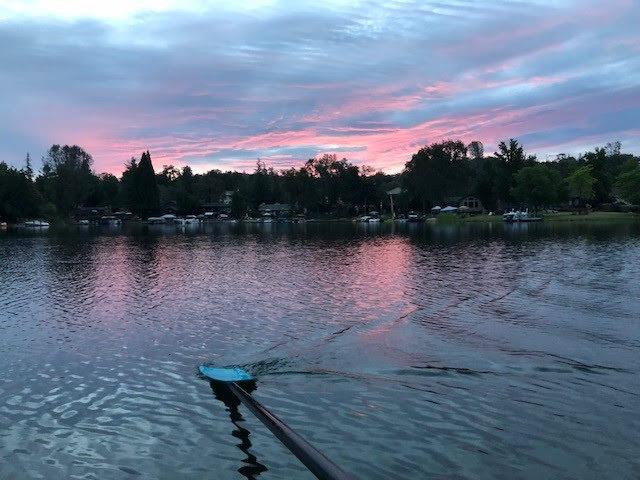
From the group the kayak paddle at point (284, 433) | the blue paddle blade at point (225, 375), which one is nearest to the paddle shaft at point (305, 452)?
the kayak paddle at point (284, 433)

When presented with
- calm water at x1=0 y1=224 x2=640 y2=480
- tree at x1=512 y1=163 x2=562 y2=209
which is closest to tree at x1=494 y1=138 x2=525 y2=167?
tree at x1=512 y1=163 x2=562 y2=209

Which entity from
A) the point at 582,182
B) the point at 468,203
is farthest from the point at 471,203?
the point at 582,182

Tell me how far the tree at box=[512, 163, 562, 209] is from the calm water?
378 feet

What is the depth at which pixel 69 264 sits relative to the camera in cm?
5412

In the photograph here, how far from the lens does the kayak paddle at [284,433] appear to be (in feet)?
28.0

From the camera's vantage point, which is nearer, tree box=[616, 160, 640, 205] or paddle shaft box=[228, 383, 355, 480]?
paddle shaft box=[228, 383, 355, 480]

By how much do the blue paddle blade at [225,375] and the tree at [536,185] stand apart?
143943 mm

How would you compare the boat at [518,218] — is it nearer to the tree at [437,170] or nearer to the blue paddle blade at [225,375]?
the tree at [437,170]

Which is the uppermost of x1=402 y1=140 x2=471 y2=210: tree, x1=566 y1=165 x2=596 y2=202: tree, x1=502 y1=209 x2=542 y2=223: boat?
x1=402 y1=140 x2=471 y2=210: tree

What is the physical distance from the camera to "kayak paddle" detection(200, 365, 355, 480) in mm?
8539

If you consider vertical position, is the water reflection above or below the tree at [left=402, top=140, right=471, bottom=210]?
below

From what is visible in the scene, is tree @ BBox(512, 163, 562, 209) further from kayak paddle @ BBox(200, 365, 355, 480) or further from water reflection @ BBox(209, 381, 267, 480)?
water reflection @ BBox(209, 381, 267, 480)

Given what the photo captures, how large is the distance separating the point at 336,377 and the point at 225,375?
3.68m

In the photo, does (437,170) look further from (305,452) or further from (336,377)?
(305,452)
